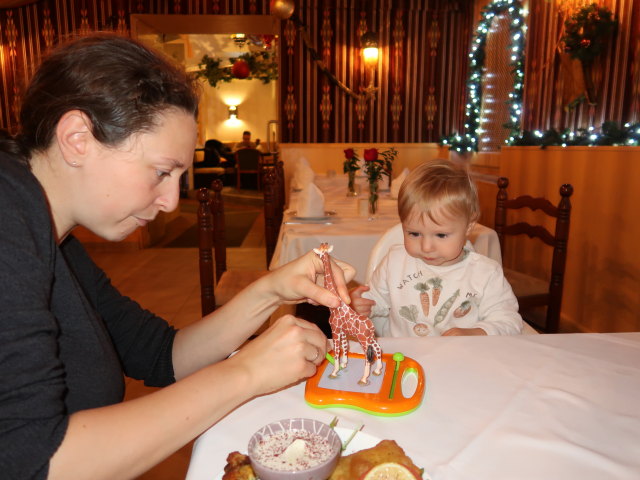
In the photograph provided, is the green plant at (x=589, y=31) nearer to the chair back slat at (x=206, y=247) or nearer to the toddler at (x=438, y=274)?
the toddler at (x=438, y=274)

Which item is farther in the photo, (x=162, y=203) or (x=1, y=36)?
(x=1, y=36)

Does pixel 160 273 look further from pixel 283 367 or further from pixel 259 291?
pixel 283 367

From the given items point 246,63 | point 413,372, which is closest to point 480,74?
point 413,372

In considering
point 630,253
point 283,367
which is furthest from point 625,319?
point 283,367

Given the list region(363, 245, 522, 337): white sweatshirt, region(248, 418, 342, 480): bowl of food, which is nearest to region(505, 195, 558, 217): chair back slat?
region(363, 245, 522, 337): white sweatshirt

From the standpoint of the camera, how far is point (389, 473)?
2.12 feet

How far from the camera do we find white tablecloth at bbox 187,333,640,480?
738 mm

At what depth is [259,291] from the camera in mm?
1178

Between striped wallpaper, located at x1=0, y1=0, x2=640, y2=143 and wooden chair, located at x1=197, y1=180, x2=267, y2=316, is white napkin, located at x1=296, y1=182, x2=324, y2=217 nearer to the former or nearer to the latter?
wooden chair, located at x1=197, y1=180, x2=267, y2=316

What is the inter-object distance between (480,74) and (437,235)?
5.52 meters

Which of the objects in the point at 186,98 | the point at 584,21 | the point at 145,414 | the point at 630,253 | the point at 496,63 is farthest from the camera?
the point at 496,63

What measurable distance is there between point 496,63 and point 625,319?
389cm

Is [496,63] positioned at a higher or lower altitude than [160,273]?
higher

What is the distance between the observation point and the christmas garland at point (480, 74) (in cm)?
504
